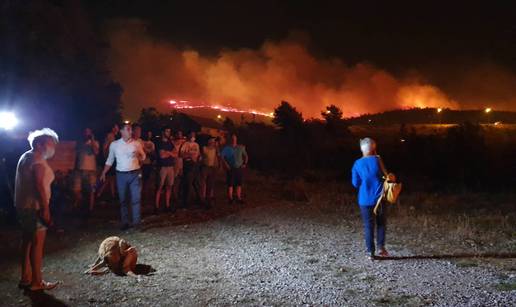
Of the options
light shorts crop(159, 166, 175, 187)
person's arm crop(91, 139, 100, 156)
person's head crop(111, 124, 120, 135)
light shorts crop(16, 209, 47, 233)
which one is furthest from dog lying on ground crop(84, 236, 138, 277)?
person's head crop(111, 124, 120, 135)

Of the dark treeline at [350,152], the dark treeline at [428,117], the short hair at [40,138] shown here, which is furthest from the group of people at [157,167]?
the dark treeline at [428,117]

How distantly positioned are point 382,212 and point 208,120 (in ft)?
106

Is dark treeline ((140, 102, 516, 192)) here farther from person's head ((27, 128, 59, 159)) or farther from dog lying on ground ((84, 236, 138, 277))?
person's head ((27, 128, 59, 159))

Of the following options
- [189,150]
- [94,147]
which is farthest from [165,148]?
[94,147]

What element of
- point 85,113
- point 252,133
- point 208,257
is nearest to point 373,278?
point 208,257

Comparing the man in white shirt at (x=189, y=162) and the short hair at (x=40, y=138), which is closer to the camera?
the short hair at (x=40, y=138)

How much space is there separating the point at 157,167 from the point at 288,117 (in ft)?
76.7

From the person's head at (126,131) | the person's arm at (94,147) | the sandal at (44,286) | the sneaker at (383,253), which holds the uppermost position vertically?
the person's head at (126,131)

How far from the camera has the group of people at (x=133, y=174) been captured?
5941mm

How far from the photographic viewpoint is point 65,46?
21047mm

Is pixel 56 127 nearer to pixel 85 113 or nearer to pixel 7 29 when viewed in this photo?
pixel 85 113

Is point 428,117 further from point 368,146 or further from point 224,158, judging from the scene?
point 368,146

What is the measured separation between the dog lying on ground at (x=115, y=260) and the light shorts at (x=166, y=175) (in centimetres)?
444

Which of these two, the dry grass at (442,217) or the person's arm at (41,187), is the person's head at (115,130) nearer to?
the dry grass at (442,217)
